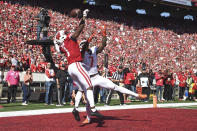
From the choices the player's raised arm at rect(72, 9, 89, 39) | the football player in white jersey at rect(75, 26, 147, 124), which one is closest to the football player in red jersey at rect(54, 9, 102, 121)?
the player's raised arm at rect(72, 9, 89, 39)

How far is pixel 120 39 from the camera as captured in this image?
1196 inches

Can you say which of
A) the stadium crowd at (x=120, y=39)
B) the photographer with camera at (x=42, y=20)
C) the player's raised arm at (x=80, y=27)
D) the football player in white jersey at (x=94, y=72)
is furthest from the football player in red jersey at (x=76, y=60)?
the stadium crowd at (x=120, y=39)

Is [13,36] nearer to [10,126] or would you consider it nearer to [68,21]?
[68,21]

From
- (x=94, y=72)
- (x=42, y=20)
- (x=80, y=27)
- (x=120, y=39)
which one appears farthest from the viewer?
(x=120, y=39)

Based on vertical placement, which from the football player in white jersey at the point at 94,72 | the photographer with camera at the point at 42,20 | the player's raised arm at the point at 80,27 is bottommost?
the football player in white jersey at the point at 94,72

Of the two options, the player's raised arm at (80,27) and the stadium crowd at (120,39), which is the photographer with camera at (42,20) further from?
the player's raised arm at (80,27)

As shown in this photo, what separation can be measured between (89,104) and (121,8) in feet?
105

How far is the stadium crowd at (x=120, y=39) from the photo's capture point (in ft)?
67.5

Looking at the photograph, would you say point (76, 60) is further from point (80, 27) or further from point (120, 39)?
point (120, 39)

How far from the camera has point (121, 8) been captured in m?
37.2

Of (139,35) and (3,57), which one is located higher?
(139,35)

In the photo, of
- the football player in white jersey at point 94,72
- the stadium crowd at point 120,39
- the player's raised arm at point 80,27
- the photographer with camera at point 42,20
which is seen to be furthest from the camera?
the stadium crowd at point 120,39

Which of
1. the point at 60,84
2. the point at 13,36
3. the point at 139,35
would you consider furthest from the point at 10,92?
the point at 139,35

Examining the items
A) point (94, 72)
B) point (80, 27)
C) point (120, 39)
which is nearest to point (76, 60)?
point (80, 27)
